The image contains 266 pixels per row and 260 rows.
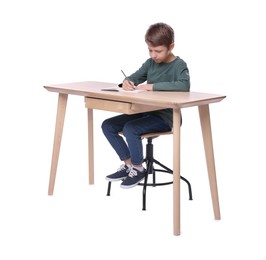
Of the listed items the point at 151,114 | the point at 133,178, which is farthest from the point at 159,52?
the point at 133,178

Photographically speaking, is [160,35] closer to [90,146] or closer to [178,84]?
[178,84]

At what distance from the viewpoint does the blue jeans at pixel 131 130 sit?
5.64 meters

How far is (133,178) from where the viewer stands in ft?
18.9

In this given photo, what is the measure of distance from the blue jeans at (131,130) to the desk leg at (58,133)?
1.21 feet

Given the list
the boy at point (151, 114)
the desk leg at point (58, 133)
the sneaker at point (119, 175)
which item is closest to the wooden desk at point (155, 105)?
the desk leg at point (58, 133)

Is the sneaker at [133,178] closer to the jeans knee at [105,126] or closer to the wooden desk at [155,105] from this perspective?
the jeans knee at [105,126]

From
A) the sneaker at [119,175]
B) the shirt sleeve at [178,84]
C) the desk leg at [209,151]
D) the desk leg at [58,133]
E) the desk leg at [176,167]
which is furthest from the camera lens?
the desk leg at [58,133]

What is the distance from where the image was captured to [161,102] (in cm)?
510

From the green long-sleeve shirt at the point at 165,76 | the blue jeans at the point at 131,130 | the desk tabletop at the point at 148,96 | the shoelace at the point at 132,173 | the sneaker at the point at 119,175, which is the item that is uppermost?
the green long-sleeve shirt at the point at 165,76

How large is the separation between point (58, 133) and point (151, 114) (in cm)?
84

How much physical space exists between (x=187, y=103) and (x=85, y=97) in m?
0.99

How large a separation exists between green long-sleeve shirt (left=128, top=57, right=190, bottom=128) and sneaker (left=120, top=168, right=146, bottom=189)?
444 millimetres

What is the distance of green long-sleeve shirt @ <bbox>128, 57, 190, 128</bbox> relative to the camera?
18.4ft

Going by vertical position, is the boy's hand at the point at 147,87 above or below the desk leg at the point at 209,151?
above
